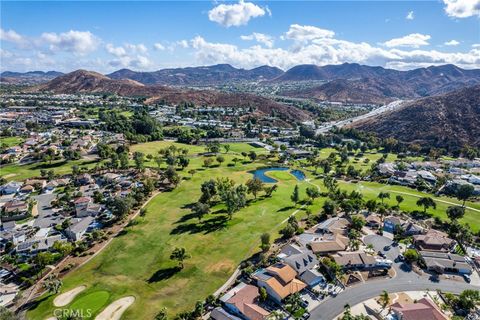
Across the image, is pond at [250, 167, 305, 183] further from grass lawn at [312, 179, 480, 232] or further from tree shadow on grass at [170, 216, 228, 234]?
tree shadow on grass at [170, 216, 228, 234]

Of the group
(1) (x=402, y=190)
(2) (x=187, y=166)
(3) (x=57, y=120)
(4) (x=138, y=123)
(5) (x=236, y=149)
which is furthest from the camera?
(3) (x=57, y=120)

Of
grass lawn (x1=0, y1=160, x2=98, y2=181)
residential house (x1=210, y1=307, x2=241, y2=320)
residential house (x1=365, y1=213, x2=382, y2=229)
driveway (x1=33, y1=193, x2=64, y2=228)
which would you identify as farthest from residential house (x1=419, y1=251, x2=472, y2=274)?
grass lawn (x1=0, y1=160, x2=98, y2=181)

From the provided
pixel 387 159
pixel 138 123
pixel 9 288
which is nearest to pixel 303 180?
pixel 387 159

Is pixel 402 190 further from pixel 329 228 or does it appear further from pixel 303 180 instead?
pixel 329 228

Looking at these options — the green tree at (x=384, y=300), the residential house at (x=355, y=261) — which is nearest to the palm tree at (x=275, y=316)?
the green tree at (x=384, y=300)

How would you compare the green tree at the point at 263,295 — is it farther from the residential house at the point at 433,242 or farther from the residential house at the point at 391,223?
the residential house at the point at 391,223

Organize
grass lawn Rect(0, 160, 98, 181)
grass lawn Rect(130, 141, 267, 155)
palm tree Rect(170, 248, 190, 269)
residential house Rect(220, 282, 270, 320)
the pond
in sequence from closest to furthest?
residential house Rect(220, 282, 270, 320) → palm tree Rect(170, 248, 190, 269) → grass lawn Rect(0, 160, 98, 181) → the pond → grass lawn Rect(130, 141, 267, 155)

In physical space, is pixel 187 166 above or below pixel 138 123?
below
